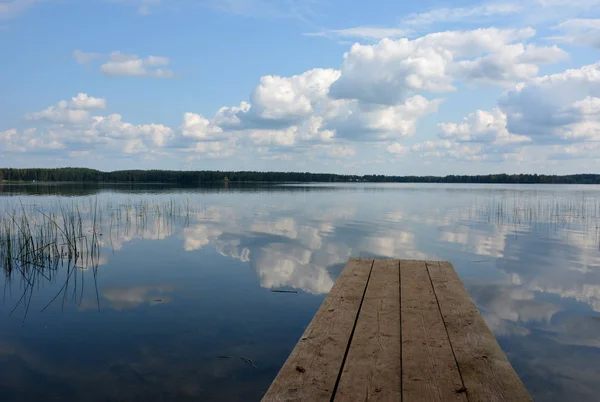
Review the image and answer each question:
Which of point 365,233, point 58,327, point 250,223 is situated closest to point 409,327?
point 58,327

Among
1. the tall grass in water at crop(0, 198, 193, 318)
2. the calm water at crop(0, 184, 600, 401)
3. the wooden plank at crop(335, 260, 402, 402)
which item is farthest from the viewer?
the tall grass in water at crop(0, 198, 193, 318)

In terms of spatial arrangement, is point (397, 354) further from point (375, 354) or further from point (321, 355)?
point (321, 355)

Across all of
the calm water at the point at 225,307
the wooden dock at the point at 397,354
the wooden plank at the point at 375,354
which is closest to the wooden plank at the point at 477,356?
the wooden dock at the point at 397,354

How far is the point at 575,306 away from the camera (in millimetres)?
8898

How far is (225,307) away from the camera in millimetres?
8469

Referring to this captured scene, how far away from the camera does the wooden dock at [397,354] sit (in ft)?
10.7

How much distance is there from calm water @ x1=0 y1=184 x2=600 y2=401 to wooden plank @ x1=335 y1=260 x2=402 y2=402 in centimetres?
154

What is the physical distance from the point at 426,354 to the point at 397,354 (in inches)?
10.2

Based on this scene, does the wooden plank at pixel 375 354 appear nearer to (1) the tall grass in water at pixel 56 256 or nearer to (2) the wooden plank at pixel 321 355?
(2) the wooden plank at pixel 321 355

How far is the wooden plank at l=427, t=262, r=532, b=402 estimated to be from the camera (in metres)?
3.31

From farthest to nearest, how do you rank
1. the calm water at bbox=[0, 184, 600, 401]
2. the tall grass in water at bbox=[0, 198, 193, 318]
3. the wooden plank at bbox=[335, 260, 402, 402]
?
1. the tall grass in water at bbox=[0, 198, 193, 318]
2. the calm water at bbox=[0, 184, 600, 401]
3. the wooden plank at bbox=[335, 260, 402, 402]

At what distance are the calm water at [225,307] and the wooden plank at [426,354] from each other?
158cm

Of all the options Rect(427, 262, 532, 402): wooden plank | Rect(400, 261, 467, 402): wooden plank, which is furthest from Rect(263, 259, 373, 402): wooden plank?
Rect(427, 262, 532, 402): wooden plank

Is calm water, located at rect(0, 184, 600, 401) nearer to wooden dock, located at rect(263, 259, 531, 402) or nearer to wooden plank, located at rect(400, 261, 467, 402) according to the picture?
wooden dock, located at rect(263, 259, 531, 402)
